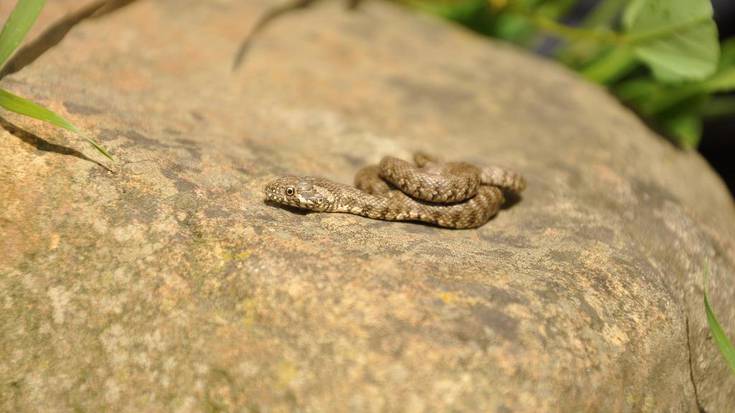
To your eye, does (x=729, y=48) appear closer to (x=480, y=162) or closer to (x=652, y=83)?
(x=652, y=83)

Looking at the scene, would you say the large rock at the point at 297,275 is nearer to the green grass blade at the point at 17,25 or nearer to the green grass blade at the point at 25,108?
the green grass blade at the point at 25,108

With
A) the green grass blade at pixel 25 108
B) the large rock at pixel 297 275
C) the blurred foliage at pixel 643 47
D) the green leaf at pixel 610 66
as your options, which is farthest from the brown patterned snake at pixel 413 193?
the green leaf at pixel 610 66

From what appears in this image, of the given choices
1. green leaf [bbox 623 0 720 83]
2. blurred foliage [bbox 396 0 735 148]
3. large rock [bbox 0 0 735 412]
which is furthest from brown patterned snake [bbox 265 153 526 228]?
blurred foliage [bbox 396 0 735 148]

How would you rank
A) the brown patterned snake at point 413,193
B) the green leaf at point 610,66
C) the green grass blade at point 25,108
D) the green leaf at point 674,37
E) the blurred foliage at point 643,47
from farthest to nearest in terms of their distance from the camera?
1. the green leaf at point 610,66
2. the blurred foliage at point 643,47
3. the green leaf at point 674,37
4. the brown patterned snake at point 413,193
5. the green grass blade at point 25,108

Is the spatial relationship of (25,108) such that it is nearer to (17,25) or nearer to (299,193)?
(17,25)

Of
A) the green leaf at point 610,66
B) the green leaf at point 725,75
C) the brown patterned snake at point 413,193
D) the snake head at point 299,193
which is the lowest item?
the snake head at point 299,193

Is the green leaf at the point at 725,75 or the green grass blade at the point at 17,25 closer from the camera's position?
the green grass blade at the point at 17,25

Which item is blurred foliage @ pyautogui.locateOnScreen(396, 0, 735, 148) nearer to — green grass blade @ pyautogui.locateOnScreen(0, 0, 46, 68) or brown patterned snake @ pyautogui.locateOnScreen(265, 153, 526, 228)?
brown patterned snake @ pyautogui.locateOnScreen(265, 153, 526, 228)
